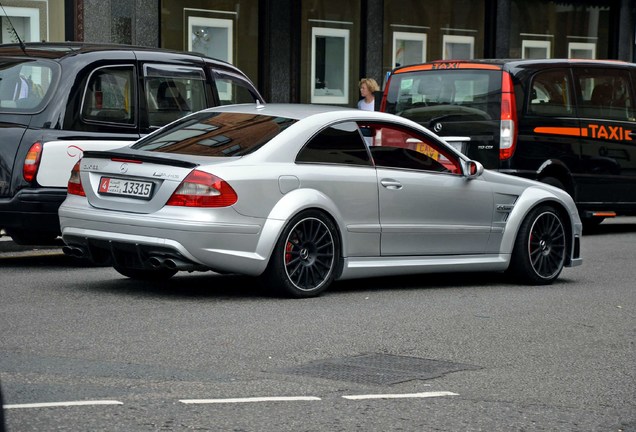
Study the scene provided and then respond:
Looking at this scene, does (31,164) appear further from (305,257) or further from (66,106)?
(305,257)

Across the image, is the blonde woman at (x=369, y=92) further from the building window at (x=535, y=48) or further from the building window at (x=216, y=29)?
the building window at (x=535, y=48)

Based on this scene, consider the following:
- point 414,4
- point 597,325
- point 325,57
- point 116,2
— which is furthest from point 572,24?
point 597,325

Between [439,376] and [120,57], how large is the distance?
5721mm

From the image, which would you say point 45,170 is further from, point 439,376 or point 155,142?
point 439,376

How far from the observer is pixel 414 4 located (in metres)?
24.3

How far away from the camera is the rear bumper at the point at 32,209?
34.4ft

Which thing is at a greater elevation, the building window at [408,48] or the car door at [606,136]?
the building window at [408,48]

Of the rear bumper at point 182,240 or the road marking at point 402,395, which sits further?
the rear bumper at point 182,240

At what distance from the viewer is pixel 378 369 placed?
677cm

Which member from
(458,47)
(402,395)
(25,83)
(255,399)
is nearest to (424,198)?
(25,83)

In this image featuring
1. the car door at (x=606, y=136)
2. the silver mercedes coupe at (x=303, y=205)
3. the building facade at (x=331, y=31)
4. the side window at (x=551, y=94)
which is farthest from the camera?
the building facade at (x=331, y=31)

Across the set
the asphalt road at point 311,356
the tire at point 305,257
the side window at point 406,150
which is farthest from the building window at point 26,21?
the tire at point 305,257

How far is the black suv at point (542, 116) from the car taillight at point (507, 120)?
11 mm

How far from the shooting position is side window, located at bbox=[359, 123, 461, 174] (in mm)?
10141
